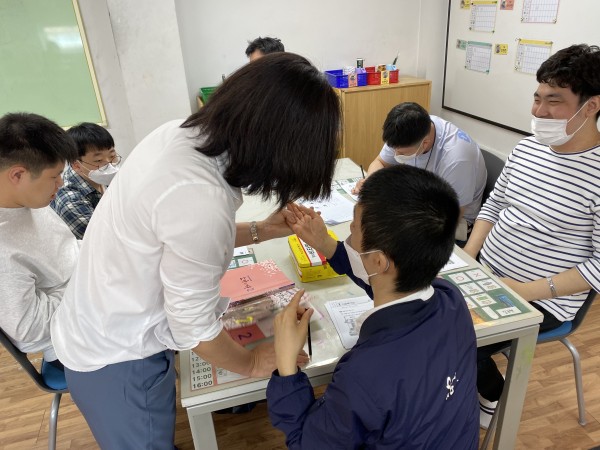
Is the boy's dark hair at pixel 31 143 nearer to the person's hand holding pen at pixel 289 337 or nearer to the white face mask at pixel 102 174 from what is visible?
the white face mask at pixel 102 174

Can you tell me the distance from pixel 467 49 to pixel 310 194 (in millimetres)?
3459

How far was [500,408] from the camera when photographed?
1.38 m

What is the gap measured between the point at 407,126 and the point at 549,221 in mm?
766

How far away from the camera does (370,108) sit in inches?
140

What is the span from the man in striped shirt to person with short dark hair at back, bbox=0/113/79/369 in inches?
57.0

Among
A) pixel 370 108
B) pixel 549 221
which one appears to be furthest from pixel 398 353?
pixel 370 108

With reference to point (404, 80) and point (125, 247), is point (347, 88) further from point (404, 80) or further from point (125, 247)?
point (125, 247)

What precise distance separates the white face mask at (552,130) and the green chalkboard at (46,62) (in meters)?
3.12

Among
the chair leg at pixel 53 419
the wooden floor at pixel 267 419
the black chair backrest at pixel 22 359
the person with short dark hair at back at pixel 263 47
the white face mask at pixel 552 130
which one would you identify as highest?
the person with short dark hair at back at pixel 263 47

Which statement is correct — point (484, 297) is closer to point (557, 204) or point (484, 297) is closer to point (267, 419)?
point (557, 204)

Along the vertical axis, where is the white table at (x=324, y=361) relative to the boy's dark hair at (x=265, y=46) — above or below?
below

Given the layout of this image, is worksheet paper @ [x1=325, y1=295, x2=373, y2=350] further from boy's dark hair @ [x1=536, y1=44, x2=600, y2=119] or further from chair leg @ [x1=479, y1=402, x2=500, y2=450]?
boy's dark hair @ [x1=536, y1=44, x2=600, y2=119]

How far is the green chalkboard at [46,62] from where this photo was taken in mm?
2984

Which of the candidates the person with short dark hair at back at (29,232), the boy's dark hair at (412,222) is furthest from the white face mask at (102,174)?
the boy's dark hair at (412,222)
